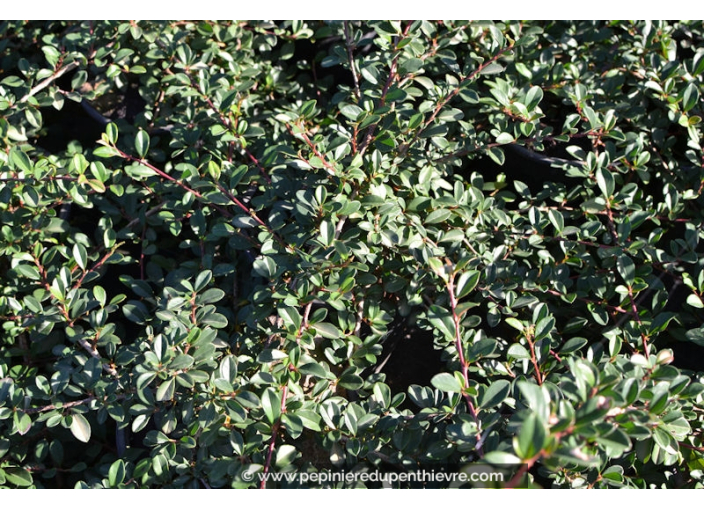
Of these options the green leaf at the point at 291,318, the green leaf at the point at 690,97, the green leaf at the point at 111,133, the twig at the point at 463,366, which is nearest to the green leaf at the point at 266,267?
the green leaf at the point at 291,318

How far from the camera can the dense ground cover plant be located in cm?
128

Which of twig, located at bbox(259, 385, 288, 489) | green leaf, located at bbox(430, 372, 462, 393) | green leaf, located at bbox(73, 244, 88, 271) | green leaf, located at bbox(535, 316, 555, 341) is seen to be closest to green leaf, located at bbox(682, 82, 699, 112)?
green leaf, located at bbox(535, 316, 555, 341)

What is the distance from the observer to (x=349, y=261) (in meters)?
1.45

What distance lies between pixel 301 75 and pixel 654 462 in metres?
1.56

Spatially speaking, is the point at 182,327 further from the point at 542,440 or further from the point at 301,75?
the point at 301,75

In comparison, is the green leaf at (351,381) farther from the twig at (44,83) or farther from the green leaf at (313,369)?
the twig at (44,83)

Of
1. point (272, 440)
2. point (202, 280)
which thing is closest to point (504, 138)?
point (202, 280)

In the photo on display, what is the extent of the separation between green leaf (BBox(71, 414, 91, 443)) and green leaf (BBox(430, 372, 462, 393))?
78cm

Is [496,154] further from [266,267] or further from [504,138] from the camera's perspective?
[266,267]

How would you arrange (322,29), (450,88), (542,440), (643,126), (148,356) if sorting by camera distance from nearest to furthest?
A: 1. (542,440)
2. (148,356)
3. (450,88)
4. (643,126)
5. (322,29)

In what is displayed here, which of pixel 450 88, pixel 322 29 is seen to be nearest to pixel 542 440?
pixel 450 88

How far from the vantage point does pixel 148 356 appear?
1.23 meters

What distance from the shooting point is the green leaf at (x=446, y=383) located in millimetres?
1161

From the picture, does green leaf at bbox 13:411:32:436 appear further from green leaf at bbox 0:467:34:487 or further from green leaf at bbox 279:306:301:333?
green leaf at bbox 279:306:301:333
